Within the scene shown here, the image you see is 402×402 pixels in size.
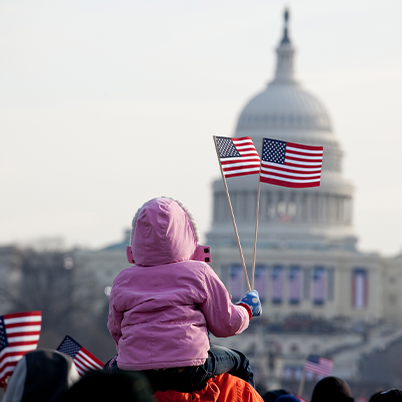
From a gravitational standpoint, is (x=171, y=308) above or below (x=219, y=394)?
above

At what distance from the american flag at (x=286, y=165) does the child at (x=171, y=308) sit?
3.08 metres

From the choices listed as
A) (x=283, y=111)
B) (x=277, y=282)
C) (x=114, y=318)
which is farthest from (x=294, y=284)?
(x=114, y=318)

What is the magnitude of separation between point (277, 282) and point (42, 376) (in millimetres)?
128097

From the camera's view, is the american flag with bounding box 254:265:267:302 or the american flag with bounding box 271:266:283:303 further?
the american flag with bounding box 254:265:267:302

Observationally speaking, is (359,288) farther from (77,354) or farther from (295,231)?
(77,354)

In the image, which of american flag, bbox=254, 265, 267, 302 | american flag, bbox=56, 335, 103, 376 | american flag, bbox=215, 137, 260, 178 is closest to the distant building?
american flag, bbox=254, 265, 267, 302

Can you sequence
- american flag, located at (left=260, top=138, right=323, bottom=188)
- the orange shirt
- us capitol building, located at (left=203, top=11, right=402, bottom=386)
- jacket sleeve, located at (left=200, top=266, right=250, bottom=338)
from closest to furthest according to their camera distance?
the orange shirt → jacket sleeve, located at (left=200, top=266, right=250, bottom=338) → american flag, located at (left=260, top=138, right=323, bottom=188) → us capitol building, located at (left=203, top=11, right=402, bottom=386)

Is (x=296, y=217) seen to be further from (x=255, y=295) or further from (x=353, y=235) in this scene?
(x=255, y=295)

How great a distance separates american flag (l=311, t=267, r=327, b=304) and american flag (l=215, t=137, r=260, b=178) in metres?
123

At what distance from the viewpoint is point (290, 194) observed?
144750mm

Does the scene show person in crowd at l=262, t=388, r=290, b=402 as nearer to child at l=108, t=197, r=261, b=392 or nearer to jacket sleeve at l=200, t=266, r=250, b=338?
child at l=108, t=197, r=261, b=392

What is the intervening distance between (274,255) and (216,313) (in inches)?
4984

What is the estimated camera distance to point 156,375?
9.58 m

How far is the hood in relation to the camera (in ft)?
31.9
